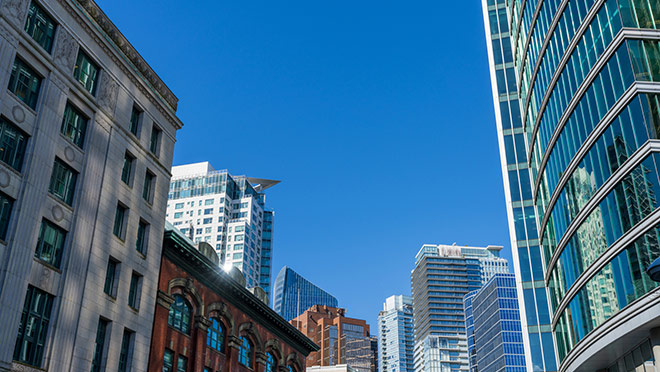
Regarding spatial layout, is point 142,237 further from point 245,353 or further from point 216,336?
point 245,353

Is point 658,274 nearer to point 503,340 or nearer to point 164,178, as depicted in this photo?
point 164,178

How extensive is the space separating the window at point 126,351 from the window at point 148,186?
7832mm

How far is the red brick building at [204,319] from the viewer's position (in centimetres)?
3919

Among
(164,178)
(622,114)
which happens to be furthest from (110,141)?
(622,114)

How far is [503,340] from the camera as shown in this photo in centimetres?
18925

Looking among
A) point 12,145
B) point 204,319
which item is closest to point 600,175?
point 204,319

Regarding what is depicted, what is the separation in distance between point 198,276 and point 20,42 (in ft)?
62.5

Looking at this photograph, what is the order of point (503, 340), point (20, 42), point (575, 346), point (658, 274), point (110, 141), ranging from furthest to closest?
point (503, 340) < point (575, 346) < point (110, 141) < point (20, 42) < point (658, 274)

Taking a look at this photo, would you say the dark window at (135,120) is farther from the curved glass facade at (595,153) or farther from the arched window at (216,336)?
the curved glass facade at (595,153)

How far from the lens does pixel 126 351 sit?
3459 centimetres

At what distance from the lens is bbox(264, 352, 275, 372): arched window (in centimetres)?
5403

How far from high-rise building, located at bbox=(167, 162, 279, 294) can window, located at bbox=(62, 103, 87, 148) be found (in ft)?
432

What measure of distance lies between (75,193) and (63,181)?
86 cm

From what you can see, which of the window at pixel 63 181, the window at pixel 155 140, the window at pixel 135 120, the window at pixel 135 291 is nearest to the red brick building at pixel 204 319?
the window at pixel 135 291
